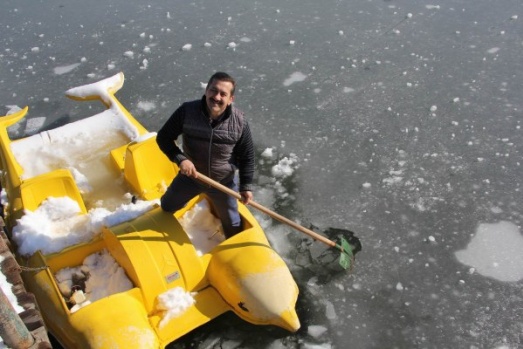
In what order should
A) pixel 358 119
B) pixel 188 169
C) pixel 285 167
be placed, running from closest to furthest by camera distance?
pixel 188 169, pixel 285 167, pixel 358 119

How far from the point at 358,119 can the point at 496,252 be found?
1.74 metres

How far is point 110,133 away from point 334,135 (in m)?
1.86

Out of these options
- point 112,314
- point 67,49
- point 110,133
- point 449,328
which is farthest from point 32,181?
point 67,49

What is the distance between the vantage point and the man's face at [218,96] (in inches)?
99.2

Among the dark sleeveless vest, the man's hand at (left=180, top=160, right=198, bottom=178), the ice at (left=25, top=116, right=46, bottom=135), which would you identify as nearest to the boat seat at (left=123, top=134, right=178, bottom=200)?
the dark sleeveless vest

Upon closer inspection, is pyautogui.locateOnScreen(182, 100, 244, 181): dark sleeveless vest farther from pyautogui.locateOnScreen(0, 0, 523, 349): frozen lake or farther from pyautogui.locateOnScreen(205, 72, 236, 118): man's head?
pyautogui.locateOnScreen(0, 0, 523, 349): frozen lake

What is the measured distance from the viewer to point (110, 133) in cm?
409

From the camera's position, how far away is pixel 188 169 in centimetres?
272

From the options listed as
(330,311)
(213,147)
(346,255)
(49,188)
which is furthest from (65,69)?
(330,311)

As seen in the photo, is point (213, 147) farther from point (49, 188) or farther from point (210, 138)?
point (49, 188)

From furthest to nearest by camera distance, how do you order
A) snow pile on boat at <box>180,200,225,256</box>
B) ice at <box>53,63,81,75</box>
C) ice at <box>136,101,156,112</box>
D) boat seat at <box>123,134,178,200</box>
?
ice at <box>53,63,81,75</box> → ice at <box>136,101,156,112</box> → boat seat at <box>123,134,178,200</box> → snow pile on boat at <box>180,200,225,256</box>

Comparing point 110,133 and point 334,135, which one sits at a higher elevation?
point 110,133

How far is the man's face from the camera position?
252 centimetres

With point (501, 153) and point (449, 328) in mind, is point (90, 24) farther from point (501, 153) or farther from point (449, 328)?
point (449, 328)
